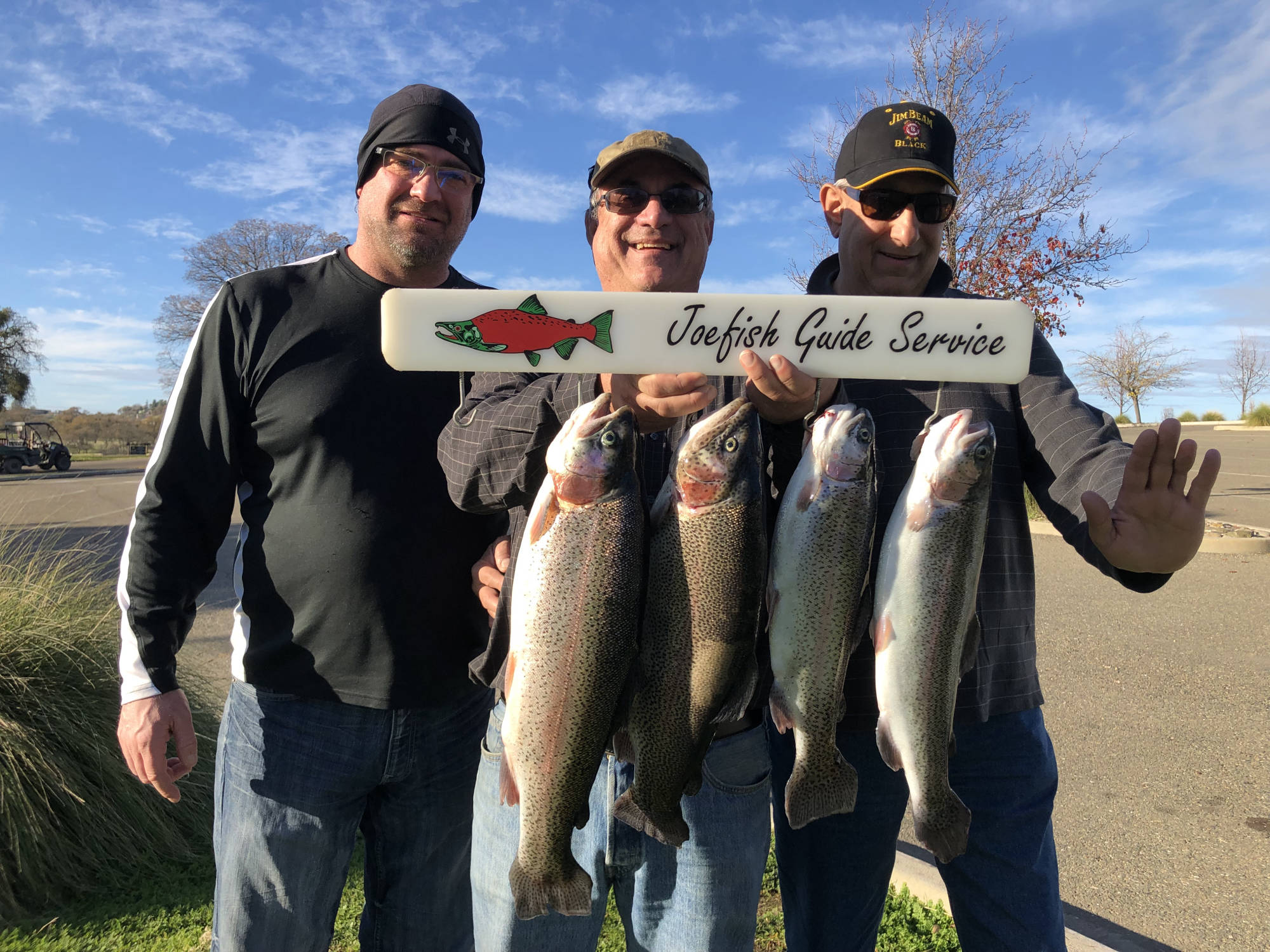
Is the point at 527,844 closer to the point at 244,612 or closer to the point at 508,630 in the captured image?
the point at 508,630

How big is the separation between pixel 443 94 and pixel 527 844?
8.93ft

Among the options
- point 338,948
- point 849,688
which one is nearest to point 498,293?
point 849,688

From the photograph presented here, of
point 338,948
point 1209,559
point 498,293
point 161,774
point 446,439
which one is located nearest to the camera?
point 498,293

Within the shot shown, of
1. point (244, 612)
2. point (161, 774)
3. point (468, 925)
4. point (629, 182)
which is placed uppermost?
point (629, 182)

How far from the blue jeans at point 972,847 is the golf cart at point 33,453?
1583 inches

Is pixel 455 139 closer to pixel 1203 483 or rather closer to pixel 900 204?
pixel 900 204

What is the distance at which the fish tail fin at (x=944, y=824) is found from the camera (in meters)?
1.91

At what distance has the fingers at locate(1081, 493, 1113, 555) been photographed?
1896 mm

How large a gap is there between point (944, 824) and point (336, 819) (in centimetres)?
206

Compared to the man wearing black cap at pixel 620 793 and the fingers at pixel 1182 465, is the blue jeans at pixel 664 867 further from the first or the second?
the fingers at pixel 1182 465

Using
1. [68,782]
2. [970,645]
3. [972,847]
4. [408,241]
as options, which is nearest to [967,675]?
[970,645]

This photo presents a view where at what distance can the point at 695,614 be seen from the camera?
1.83 m

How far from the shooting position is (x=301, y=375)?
2.82 meters

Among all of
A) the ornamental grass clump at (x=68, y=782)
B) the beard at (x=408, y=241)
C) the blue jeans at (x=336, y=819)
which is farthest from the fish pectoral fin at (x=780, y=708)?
the ornamental grass clump at (x=68, y=782)
